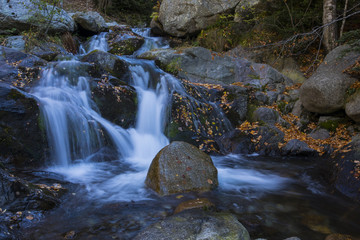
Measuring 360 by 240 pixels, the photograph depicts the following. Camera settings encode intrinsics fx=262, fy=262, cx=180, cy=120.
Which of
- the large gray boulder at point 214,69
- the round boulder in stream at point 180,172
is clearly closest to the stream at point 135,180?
the round boulder in stream at point 180,172

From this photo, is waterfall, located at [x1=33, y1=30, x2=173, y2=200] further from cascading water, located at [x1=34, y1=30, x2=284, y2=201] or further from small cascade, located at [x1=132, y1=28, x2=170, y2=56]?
small cascade, located at [x1=132, y1=28, x2=170, y2=56]

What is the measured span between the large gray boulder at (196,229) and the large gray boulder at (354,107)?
5.74m

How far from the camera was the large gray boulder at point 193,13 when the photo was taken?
534 inches

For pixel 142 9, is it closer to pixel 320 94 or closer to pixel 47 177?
pixel 320 94

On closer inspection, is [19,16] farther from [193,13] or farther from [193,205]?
[193,205]

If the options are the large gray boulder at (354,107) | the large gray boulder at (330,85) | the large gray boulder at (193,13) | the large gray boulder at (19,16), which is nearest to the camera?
the large gray boulder at (354,107)

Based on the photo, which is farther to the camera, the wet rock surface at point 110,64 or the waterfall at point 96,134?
the wet rock surface at point 110,64

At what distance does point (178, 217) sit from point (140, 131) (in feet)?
14.8

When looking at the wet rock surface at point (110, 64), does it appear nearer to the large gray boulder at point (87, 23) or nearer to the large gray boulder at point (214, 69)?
the large gray boulder at point (214, 69)

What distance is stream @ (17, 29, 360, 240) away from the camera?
11.5ft

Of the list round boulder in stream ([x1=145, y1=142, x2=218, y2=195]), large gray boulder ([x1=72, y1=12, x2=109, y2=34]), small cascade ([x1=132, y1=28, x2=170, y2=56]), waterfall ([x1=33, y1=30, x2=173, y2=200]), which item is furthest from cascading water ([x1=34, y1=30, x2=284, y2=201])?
large gray boulder ([x1=72, y1=12, x2=109, y2=34])

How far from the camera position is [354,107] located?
6.92 meters

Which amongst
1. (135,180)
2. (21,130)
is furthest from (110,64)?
(135,180)

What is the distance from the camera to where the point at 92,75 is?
7.97m
